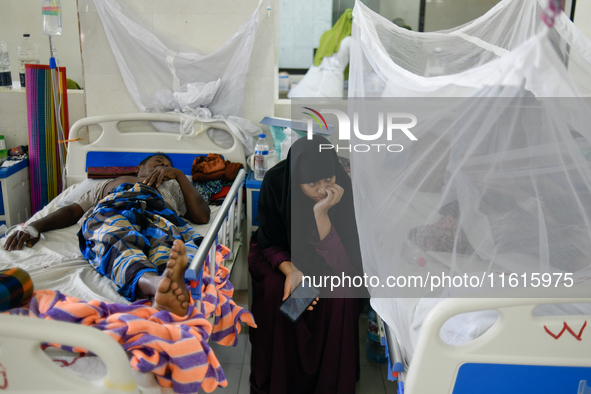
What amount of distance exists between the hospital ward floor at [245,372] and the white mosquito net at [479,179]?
685 mm

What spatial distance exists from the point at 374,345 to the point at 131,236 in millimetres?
1285

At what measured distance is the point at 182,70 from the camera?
2.72 meters

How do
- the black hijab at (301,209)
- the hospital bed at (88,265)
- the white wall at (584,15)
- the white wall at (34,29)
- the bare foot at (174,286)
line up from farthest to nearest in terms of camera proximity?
1. the white wall at (34,29)
2. the white wall at (584,15)
3. the black hijab at (301,209)
4. the bare foot at (174,286)
5. the hospital bed at (88,265)

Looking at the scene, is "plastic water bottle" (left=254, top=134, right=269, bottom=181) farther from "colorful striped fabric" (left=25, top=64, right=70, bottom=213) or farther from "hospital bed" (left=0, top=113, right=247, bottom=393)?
"colorful striped fabric" (left=25, top=64, right=70, bottom=213)

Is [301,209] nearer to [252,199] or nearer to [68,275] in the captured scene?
[252,199]

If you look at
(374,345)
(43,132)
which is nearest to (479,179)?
(374,345)

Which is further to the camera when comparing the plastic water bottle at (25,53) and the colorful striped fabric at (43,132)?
the plastic water bottle at (25,53)

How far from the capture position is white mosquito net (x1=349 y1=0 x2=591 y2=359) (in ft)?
3.46

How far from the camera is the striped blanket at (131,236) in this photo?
1.61 m

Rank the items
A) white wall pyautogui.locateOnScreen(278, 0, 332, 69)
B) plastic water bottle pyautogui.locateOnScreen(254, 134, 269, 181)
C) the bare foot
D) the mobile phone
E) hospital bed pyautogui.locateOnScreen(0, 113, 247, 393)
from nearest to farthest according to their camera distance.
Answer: hospital bed pyautogui.locateOnScreen(0, 113, 247, 393) → the bare foot → the mobile phone → plastic water bottle pyautogui.locateOnScreen(254, 134, 269, 181) → white wall pyautogui.locateOnScreen(278, 0, 332, 69)

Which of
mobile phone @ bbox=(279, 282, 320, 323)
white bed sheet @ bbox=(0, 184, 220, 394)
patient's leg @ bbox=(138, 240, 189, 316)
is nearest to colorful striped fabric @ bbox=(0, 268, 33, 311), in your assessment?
white bed sheet @ bbox=(0, 184, 220, 394)

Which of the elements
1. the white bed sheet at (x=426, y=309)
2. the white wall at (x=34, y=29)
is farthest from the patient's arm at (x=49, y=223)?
the white wall at (x=34, y=29)

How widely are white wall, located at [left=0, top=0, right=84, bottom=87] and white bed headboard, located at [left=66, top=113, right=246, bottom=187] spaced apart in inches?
59.2

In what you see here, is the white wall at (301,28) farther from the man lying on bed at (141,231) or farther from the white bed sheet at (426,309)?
the white bed sheet at (426,309)
